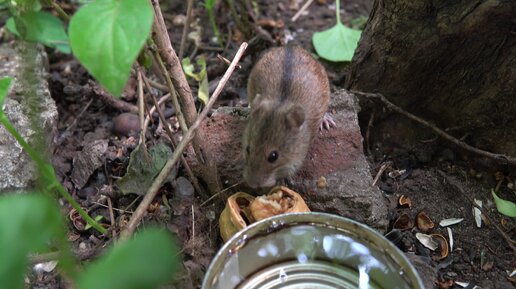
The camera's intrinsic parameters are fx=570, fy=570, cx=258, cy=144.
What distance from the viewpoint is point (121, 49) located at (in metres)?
1.60

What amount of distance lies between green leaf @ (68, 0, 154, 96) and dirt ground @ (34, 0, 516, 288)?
4.61 feet

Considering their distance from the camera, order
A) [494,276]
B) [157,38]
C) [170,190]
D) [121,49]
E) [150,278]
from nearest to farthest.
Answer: [150,278] < [121,49] < [157,38] < [494,276] < [170,190]

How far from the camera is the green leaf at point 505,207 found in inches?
131

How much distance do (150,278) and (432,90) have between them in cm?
298

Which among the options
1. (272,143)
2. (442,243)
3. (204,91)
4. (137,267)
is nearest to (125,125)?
(204,91)

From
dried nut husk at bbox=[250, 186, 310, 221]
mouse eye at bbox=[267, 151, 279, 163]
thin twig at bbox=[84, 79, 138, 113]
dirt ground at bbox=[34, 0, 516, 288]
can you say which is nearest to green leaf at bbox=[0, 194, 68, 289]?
dirt ground at bbox=[34, 0, 516, 288]

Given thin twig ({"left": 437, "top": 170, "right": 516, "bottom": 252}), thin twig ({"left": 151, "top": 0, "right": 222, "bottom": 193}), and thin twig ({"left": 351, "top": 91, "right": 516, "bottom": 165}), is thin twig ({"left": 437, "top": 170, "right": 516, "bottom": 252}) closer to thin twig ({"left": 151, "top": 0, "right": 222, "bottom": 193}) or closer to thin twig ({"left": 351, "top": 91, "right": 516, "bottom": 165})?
thin twig ({"left": 351, "top": 91, "right": 516, "bottom": 165})

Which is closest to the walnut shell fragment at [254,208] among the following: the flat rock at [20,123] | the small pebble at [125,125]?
the flat rock at [20,123]

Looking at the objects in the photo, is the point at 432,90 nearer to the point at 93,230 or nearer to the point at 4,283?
the point at 93,230

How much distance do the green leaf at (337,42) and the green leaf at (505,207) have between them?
63.3 inches

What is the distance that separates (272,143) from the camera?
321 cm

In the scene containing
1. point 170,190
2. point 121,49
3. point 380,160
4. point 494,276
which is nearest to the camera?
point 121,49

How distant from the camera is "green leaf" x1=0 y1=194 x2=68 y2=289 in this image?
102cm

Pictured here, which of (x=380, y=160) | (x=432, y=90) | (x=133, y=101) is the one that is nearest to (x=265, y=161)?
(x=380, y=160)
